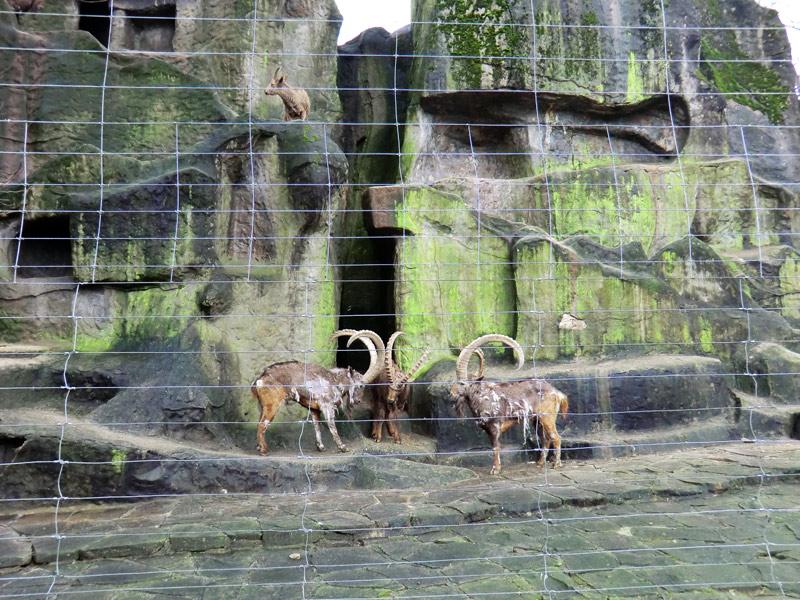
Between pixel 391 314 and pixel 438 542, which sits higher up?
pixel 391 314

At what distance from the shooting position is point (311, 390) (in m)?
7.63

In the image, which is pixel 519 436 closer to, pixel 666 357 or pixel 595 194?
pixel 666 357

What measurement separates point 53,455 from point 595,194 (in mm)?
7687

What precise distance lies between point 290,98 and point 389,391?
3945mm

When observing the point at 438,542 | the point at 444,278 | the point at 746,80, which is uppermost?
the point at 746,80

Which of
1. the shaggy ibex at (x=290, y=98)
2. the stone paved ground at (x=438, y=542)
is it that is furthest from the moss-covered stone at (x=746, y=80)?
the stone paved ground at (x=438, y=542)

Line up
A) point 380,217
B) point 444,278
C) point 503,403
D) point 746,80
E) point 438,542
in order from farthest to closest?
point 746,80, point 444,278, point 380,217, point 503,403, point 438,542

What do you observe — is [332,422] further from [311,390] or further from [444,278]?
[444,278]

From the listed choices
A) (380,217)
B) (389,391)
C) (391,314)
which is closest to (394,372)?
(389,391)

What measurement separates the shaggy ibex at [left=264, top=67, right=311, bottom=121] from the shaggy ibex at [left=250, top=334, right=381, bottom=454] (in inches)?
131

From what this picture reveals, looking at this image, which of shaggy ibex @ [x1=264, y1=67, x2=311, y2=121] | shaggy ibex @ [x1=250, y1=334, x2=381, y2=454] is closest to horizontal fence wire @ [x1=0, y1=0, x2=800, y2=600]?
shaggy ibex @ [x1=250, y1=334, x2=381, y2=454]

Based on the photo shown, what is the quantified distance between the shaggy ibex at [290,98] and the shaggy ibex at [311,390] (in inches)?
131

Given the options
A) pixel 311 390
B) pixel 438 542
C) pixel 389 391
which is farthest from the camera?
pixel 389 391

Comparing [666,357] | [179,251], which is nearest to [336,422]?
[179,251]
